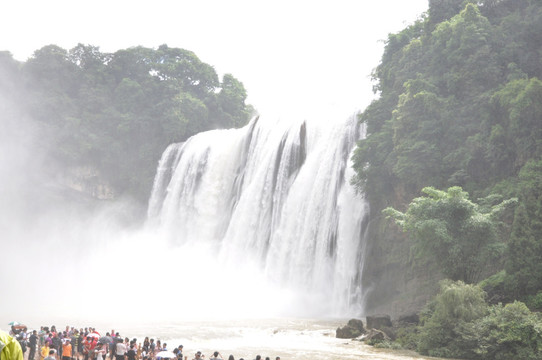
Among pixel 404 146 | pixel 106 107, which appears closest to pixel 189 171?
pixel 106 107

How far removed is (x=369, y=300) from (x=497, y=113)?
10933 mm

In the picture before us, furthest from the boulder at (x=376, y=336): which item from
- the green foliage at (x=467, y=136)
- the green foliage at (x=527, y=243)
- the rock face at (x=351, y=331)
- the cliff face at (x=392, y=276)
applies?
the green foliage at (x=527, y=243)

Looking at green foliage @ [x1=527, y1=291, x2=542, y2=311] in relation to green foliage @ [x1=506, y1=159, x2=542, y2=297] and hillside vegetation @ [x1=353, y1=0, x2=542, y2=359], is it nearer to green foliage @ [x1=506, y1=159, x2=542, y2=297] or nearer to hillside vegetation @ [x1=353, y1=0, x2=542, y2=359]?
hillside vegetation @ [x1=353, y1=0, x2=542, y2=359]

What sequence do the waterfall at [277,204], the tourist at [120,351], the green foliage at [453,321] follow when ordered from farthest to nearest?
1. the waterfall at [277,204]
2. the green foliage at [453,321]
3. the tourist at [120,351]

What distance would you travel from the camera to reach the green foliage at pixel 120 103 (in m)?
50.7

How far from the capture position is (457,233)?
19078 millimetres

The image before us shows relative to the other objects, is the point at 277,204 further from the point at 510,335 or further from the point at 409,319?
the point at 510,335

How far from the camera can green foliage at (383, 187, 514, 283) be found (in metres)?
18.5

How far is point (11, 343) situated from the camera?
3932 mm

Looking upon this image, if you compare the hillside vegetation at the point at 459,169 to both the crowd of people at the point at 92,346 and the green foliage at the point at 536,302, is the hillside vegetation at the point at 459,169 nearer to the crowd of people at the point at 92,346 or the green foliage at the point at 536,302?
the green foliage at the point at 536,302

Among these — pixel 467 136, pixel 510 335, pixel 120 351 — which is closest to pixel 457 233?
pixel 510 335

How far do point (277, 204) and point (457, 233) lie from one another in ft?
53.1

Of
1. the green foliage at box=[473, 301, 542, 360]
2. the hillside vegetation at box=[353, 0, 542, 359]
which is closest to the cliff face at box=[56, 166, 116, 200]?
the hillside vegetation at box=[353, 0, 542, 359]

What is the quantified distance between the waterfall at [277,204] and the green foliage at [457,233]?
8.60 metres
